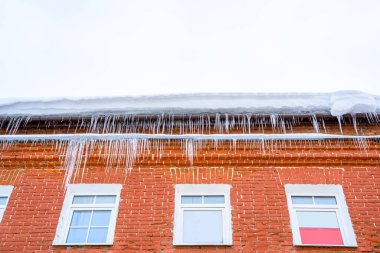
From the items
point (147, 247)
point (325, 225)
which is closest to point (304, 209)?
point (325, 225)

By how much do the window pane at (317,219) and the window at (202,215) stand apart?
3.93ft

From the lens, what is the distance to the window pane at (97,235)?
6.03m

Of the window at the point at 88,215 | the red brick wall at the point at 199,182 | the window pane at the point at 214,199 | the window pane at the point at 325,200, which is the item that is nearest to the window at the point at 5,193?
the red brick wall at the point at 199,182

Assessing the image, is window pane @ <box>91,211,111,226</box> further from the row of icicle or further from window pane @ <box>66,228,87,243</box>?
the row of icicle

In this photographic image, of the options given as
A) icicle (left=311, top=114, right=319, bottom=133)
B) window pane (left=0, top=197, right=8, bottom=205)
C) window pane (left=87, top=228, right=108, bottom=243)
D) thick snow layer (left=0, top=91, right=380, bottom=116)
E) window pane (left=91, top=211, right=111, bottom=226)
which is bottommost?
window pane (left=87, top=228, right=108, bottom=243)

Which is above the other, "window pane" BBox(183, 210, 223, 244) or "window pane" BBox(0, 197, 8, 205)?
"window pane" BBox(0, 197, 8, 205)

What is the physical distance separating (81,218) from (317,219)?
390 centimetres

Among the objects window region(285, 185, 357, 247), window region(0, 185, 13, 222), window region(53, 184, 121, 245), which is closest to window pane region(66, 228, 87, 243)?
window region(53, 184, 121, 245)

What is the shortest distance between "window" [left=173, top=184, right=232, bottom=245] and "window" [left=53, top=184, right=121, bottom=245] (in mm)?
1068

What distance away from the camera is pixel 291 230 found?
5945mm

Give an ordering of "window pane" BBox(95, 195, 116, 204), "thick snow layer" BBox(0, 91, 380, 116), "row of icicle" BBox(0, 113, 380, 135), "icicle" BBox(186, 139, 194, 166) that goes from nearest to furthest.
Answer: "window pane" BBox(95, 195, 116, 204) < "icicle" BBox(186, 139, 194, 166) < "thick snow layer" BBox(0, 91, 380, 116) < "row of icicle" BBox(0, 113, 380, 135)

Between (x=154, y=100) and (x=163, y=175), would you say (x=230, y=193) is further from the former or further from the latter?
(x=154, y=100)

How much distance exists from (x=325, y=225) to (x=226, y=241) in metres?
1.65

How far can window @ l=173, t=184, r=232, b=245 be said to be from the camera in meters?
6.00
